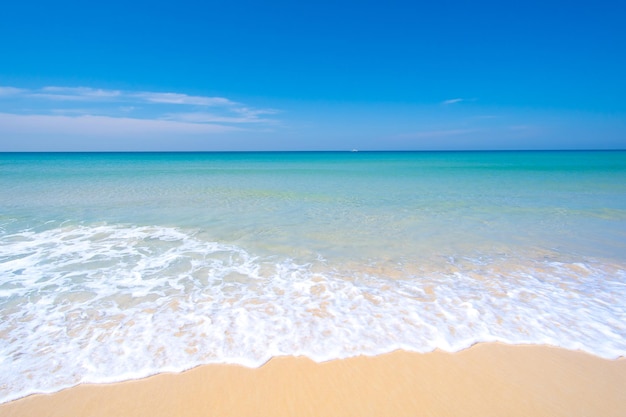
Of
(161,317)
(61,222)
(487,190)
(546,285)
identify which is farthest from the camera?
(487,190)

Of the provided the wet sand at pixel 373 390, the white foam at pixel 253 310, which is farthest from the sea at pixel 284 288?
the wet sand at pixel 373 390

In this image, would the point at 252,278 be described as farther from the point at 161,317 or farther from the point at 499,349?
the point at 499,349

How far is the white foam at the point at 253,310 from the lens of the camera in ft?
12.3

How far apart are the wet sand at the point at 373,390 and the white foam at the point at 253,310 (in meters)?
0.19

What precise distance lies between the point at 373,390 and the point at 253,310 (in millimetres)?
2171

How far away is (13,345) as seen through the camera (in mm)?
3842

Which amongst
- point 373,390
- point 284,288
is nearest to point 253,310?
point 284,288

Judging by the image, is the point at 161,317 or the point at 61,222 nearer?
the point at 161,317

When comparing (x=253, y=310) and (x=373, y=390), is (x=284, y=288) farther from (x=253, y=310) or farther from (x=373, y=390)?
(x=373, y=390)

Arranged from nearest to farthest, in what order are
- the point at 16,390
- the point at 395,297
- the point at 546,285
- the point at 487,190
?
1. the point at 16,390
2. the point at 395,297
3. the point at 546,285
4. the point at 487,190

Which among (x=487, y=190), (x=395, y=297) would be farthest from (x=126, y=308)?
(x=487, y=190)

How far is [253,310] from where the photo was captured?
15.6 ft

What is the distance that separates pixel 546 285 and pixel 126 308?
7063 millimetres

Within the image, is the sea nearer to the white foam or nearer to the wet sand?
the white foam
